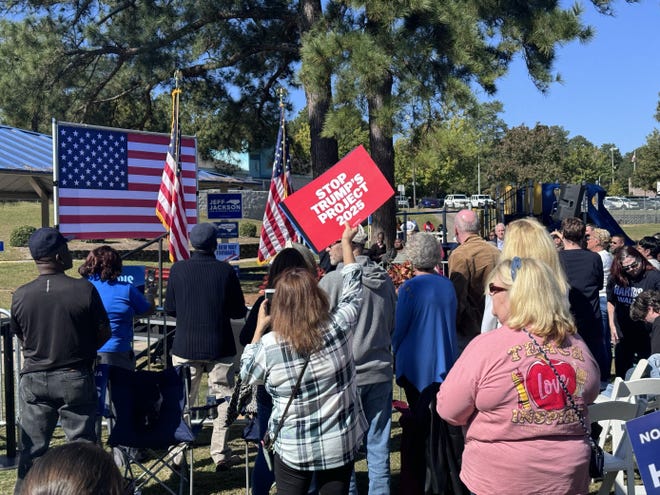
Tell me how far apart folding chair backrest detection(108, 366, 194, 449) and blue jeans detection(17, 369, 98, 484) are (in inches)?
9.1

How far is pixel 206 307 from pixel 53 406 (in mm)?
1298

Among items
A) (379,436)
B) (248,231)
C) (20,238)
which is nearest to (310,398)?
(379,436)

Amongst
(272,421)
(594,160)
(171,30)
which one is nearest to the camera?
(272,421)

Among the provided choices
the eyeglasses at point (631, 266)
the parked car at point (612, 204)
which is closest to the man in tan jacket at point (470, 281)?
the eyeglasses at point (631, 266)

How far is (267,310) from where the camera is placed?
4094 mm

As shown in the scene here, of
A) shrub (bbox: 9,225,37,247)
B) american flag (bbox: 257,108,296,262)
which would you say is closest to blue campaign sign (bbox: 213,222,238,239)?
american flag (bbox: 257,108,296,262)

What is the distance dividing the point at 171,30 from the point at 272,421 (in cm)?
1378

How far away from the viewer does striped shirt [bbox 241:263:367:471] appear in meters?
3.36

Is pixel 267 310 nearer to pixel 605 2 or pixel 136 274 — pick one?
pixel 136 274

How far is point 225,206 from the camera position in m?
16.5

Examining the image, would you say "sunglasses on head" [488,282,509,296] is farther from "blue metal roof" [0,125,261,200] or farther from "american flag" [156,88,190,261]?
"blue metal roof" [0,125,261,200]

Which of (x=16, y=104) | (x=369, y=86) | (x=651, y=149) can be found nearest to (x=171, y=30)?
(x=16, y=104)

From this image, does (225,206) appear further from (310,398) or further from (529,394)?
(529,394)

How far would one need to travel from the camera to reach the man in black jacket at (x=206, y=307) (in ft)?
17.9
